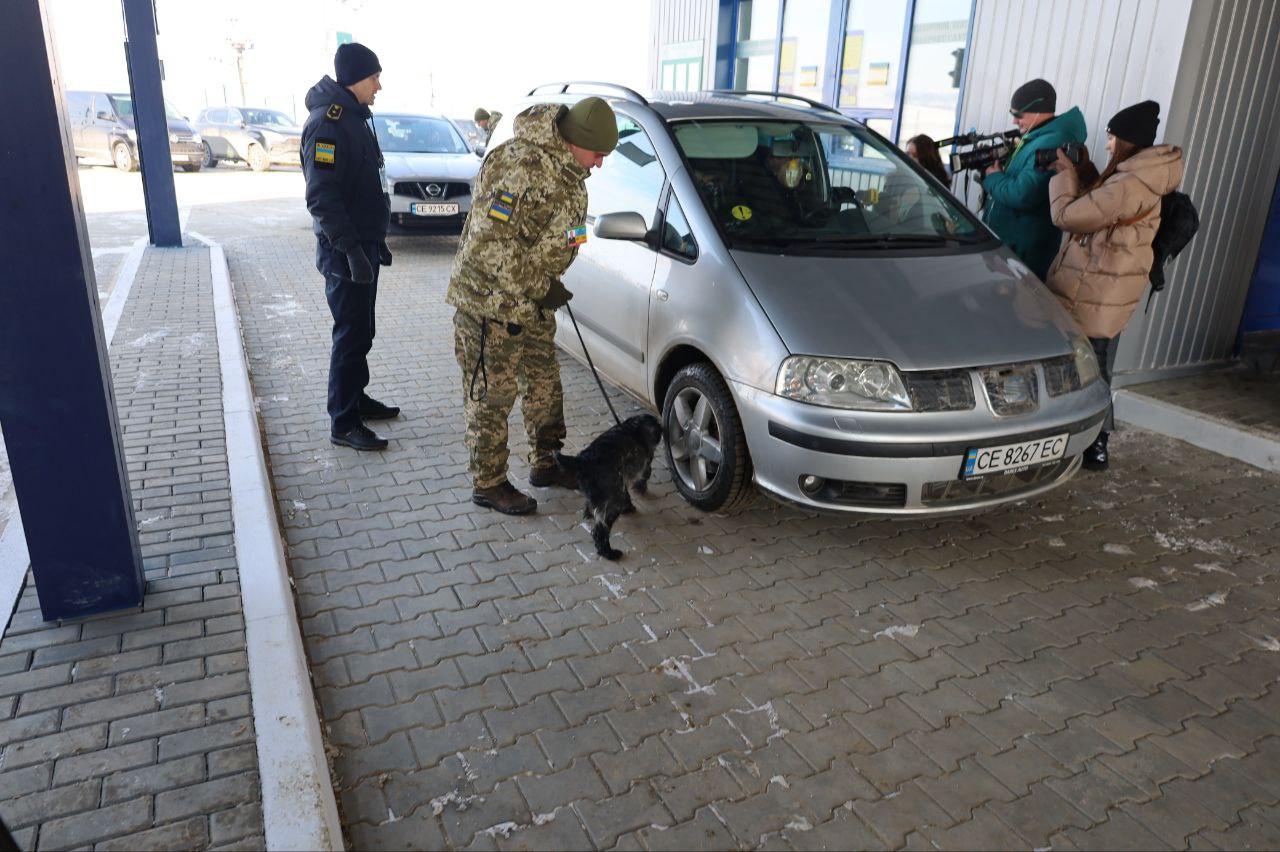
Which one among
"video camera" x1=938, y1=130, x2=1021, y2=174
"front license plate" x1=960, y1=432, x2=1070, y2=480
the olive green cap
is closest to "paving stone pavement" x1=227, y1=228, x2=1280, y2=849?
"front license plate" x1=960, y1=432, x2=1070, y2=480

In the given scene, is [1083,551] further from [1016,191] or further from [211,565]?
[211,565]

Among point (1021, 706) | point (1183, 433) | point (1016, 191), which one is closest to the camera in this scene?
point (1021, 706)

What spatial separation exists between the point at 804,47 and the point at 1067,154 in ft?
16.3

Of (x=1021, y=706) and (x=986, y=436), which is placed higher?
(x=986, y=436)

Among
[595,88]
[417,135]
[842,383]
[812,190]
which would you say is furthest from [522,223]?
[417,135]

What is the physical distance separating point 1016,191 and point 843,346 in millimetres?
2311

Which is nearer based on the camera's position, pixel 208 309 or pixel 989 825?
pixel 989 825

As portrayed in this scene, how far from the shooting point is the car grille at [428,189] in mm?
10602

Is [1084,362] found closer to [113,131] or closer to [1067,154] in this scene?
[1067,154]

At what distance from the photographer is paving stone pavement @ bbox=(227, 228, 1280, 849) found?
97.6 inches

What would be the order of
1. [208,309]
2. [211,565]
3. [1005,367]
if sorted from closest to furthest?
[211,565] < [1005,367] < [208,309]

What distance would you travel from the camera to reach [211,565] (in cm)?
331

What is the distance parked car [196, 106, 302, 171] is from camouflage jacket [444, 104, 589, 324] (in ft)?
63.9

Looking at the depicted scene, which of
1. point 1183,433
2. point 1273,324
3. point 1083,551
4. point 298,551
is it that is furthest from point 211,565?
point 1273,324
